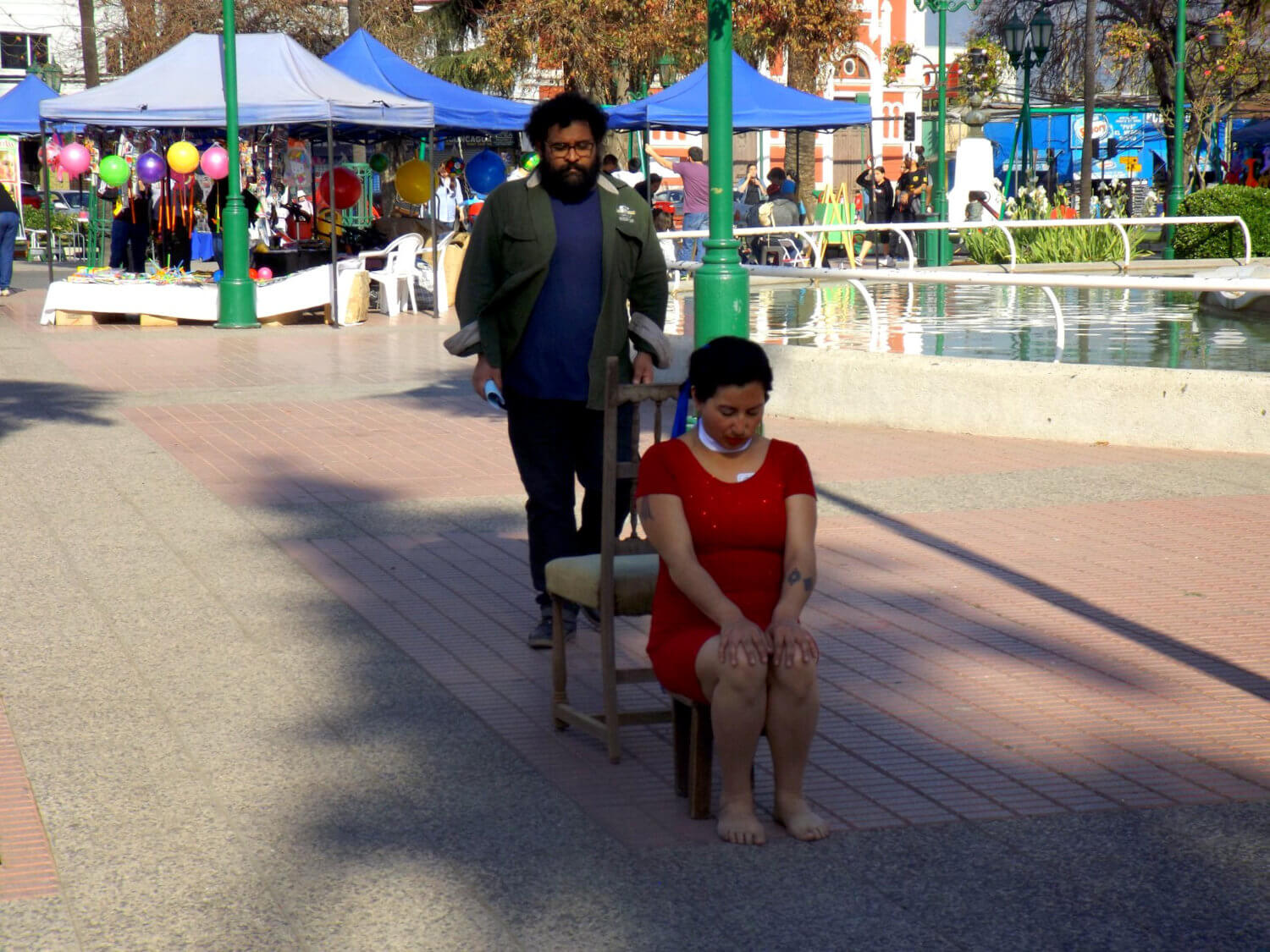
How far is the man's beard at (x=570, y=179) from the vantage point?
532cm

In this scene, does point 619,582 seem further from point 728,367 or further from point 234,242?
point 234,242

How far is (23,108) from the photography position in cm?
2864

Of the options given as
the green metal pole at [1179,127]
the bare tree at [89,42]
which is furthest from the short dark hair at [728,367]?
the bare tree at [89,42]

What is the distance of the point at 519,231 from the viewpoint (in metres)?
5.33

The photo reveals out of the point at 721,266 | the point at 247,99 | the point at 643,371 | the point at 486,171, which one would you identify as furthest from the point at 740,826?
the point at 486,171

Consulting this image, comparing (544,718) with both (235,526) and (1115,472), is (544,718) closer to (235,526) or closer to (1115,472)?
(235,526)

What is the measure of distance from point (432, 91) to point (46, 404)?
11.5m

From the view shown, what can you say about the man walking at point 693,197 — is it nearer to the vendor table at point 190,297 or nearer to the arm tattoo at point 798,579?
the vendor table at point 190,297

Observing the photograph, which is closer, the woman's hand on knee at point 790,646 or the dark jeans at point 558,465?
the woman's hand on knee at point 790,646

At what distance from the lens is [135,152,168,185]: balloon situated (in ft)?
71.5

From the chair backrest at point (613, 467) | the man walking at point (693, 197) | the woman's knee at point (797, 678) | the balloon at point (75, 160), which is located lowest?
the woman's knee at point (797, 678)

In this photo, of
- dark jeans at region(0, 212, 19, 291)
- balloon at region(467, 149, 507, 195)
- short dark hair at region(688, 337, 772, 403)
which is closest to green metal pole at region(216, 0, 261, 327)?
balloon at region(467, 149, 507, 195)

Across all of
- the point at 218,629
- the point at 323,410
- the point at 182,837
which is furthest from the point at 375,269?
the point at 182,837

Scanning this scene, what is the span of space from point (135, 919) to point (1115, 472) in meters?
6.64
